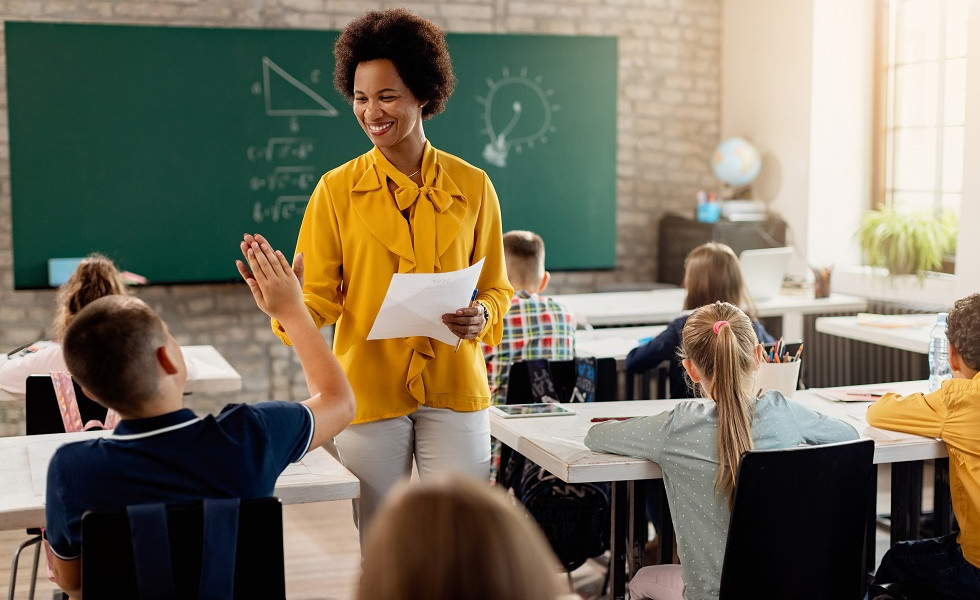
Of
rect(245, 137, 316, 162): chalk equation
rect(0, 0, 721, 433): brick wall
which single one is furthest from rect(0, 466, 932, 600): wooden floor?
rect(245, 137, 316, 162): chalk equation

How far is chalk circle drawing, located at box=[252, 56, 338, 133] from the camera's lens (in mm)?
5879

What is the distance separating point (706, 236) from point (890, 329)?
1958 mm

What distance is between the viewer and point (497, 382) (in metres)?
3.52

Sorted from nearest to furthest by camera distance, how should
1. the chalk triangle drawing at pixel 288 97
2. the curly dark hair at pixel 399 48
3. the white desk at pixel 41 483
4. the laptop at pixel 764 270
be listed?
the white desk at pixel 41 483, the curly dark hair at pixel 399 48, the laptop at pixel 764 270, the chalk triangle drawing at pixel 288 97

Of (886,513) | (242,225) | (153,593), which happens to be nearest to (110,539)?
(153,593)

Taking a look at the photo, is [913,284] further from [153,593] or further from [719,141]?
[153,593]

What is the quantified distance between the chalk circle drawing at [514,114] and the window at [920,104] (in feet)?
6.27

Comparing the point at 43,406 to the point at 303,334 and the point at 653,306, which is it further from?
the point at 653,306

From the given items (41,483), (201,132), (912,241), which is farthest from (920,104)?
(41,483)

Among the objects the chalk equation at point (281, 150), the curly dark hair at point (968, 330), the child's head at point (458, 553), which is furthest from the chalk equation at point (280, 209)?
the child's head at point (458, 553)

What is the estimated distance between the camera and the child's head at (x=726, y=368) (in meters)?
2.32

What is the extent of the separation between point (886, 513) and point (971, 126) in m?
1.97

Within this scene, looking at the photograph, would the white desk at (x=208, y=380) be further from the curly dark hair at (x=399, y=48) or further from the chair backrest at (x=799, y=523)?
the chair backrest at (x=799, y=523)

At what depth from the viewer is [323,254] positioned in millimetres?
2408
